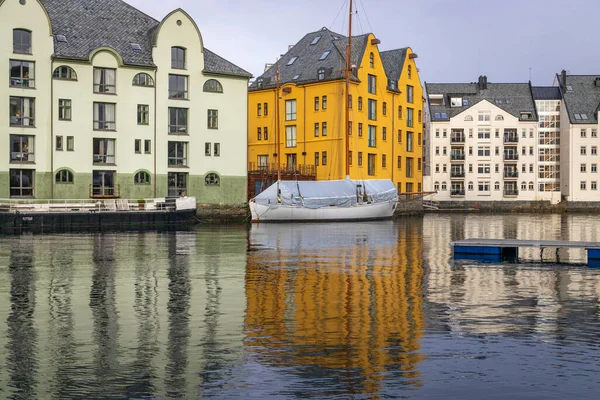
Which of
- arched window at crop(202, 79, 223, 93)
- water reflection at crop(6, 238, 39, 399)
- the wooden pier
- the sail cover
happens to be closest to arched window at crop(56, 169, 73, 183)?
arched window at crop(202, 79, 223, 93)

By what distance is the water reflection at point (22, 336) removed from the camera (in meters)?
13.2

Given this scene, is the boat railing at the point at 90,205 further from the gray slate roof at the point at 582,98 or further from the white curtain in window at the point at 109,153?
the gray slate roof at the point at 582,98

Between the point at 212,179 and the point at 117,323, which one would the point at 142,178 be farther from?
the point at 117,323

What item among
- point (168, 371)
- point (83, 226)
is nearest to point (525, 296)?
point (168, 371)

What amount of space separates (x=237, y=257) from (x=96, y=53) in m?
40.9

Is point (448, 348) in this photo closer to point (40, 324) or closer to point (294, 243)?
point (40, 324)

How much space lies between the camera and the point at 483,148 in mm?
140125

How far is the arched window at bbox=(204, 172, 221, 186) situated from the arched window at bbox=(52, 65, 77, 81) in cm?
1552

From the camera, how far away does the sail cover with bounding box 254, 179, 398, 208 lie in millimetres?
76875

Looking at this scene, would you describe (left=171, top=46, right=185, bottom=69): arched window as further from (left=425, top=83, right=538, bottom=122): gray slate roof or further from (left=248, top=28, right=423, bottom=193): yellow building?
(left=425, top=83, right=538, bottom=122): gray slate roof

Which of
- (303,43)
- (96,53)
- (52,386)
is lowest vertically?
(52,386)

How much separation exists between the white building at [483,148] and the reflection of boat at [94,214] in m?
76.9

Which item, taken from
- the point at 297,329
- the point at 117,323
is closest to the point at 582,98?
the point at 297,329

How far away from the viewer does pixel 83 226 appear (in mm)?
63406
